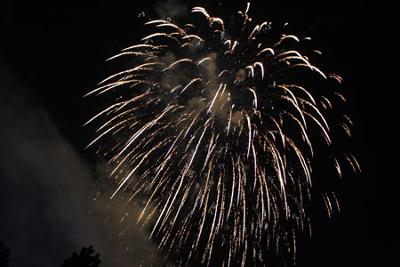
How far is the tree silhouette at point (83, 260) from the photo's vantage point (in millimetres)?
30516

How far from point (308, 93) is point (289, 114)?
1.93 meters

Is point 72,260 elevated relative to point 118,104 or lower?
lower

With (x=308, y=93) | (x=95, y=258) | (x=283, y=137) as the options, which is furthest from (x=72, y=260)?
(x=308, y=93)

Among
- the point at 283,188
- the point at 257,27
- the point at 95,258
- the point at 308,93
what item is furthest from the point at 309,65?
the point at 95,258

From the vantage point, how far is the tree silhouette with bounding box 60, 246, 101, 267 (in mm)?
30516

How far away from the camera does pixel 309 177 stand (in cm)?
3784

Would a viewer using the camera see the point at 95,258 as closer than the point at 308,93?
Yes

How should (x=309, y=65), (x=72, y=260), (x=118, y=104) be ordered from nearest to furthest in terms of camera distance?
(x=72, y=260), (x=309, y=65), (x=118, y=104)

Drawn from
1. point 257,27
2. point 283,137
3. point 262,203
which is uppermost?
point 257,27

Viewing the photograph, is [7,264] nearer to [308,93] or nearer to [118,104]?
[118,104]

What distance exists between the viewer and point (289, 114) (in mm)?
39344

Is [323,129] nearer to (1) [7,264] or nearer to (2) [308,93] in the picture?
(2) [308,93]

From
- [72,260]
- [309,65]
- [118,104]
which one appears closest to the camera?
[72,260]

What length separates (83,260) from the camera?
100ft
